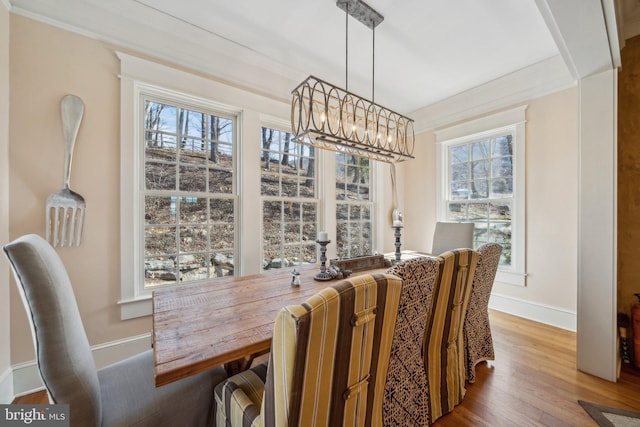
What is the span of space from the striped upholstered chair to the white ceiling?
2.26 meters

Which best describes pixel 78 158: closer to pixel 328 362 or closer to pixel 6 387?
pixel 6 387

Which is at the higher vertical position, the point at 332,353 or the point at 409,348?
the point at 332,353

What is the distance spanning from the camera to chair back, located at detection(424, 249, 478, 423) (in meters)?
1.35

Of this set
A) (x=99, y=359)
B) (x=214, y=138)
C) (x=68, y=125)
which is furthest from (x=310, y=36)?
(x=99, y=359)

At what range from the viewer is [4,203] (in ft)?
5.26

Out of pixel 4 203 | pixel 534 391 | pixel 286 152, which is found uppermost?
pixel 286 152

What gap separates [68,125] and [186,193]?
904 mm

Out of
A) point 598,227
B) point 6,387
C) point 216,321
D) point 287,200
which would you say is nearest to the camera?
point 216,321

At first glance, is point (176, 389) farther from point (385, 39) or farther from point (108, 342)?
point (385, 39)

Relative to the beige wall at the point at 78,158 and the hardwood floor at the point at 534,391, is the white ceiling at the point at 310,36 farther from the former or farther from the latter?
the hardwood floor at the point at 534,391

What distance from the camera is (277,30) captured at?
2230 mm

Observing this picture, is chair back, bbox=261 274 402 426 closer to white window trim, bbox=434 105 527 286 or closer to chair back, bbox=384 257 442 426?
chair back, bbox=384 257 442 426

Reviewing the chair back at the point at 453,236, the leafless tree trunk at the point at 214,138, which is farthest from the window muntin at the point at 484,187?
the leafless tree trunk at the point at 214,138

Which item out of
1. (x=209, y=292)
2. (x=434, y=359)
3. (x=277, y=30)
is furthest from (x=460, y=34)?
(x=209, y=292)
